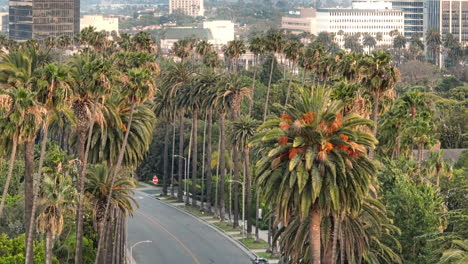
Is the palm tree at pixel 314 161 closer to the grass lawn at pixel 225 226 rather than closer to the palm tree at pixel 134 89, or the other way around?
the palm tree at pixel 134 89

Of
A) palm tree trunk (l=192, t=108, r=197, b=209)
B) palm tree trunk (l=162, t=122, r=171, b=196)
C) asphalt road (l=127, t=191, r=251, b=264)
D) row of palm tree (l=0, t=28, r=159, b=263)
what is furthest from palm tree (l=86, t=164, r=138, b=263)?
palm tree trunk (l=162, t=122, r=171, b=196)

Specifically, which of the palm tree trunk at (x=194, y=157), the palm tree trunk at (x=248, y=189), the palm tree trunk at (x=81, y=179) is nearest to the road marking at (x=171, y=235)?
the palm tree trunk at (x=248, y=189)

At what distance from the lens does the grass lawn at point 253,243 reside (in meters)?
126

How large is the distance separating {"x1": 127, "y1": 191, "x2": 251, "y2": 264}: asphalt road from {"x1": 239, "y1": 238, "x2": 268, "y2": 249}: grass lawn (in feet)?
4.61

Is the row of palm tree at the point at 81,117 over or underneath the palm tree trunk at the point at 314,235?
over

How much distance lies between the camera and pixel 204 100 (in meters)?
145

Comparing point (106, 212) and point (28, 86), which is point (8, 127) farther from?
point (106, 212)

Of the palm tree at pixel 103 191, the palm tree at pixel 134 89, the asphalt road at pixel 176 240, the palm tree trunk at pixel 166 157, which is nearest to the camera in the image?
the palm tree at pixel 103 191

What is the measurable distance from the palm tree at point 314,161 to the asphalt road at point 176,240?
155 feet

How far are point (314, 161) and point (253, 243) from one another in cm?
5974

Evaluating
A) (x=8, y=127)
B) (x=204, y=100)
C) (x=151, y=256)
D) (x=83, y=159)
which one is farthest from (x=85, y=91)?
(x=204, y=100)

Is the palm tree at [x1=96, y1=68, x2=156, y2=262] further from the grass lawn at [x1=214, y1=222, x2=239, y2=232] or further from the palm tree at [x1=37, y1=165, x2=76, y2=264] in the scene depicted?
the grass lawn at [x1=214, y1=222, x2=239, y2=232]

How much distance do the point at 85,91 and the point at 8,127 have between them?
12646 mm


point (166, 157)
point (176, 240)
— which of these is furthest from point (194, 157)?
point (176, 240)
